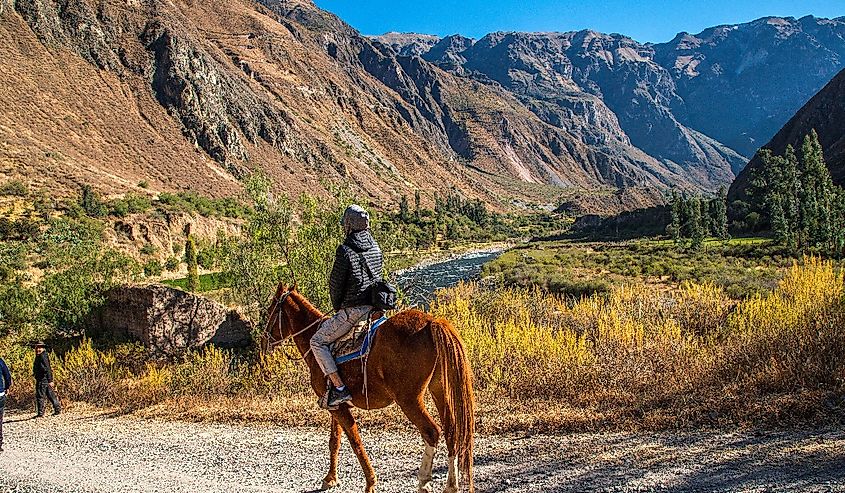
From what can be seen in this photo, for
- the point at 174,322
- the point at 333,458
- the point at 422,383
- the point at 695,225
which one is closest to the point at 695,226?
the point at 695,225

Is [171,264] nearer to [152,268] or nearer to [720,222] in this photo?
[152,268]

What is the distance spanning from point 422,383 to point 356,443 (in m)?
1.09

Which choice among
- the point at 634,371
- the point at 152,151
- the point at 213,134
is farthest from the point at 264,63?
the point at 634,371

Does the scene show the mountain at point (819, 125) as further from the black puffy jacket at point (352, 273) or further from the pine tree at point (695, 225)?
the black puffy jacket at point (352, 273)

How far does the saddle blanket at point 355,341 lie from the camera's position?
5.72 m

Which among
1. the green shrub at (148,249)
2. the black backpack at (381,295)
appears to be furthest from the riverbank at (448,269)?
the black backpack at (381,295)

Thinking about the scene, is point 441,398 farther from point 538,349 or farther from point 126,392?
point 126,392

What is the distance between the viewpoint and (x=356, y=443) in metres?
5.84

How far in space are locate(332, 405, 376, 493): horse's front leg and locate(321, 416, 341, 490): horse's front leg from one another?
1.00 ft

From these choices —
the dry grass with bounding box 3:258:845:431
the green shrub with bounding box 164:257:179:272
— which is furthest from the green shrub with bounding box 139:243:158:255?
the dry grass with bounding box 3:258:845:431

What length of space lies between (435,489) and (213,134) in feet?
Result: 273

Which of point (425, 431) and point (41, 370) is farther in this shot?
point (41, 370)

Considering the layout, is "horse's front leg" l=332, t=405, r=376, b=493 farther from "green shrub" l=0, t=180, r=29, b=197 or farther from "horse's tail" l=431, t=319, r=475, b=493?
"green shrub" l=0, t=180, r=29, b=197

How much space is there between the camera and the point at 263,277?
13367 mm
